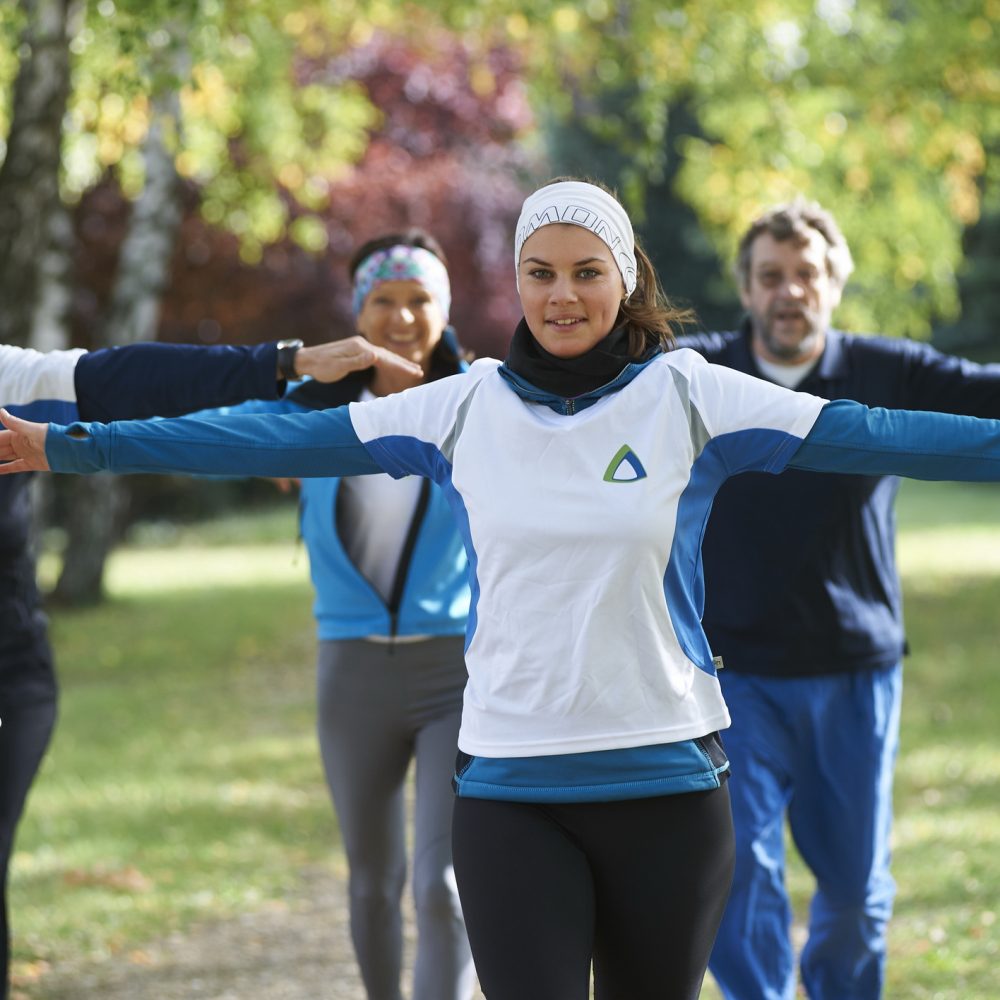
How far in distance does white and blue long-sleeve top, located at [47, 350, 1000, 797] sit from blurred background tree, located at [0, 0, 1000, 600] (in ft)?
16.0

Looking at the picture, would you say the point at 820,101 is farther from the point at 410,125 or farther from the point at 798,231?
the point at 798,231


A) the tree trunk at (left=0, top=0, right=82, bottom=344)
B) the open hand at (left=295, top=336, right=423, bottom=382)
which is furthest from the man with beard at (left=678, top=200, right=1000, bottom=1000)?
the tree trunk at (left=0, top=0, right=82, bottom=344)

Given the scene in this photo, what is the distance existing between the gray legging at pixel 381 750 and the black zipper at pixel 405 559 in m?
0.09

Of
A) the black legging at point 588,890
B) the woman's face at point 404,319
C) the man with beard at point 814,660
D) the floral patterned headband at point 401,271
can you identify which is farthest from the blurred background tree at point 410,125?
the black legging at point 588,890

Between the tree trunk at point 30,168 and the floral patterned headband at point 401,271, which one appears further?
the tree trunk at point 30,168

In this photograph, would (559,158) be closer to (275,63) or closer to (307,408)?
(275,63)

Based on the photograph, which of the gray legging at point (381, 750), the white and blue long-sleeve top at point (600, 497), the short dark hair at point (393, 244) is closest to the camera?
the white and blue long-sleeve top at point (600, 497)

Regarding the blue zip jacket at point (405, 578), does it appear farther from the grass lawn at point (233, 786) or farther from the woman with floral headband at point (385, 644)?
the grass lawn at point (233, 786)

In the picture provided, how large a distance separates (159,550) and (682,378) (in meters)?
22.4

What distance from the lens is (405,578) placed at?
183 inches

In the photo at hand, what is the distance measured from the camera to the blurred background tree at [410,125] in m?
10.7

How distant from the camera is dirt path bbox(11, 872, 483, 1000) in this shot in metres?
5.89

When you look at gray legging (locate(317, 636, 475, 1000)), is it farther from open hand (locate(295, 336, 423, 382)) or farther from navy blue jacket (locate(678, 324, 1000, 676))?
open hand (locate(295, 336, 423, 382))

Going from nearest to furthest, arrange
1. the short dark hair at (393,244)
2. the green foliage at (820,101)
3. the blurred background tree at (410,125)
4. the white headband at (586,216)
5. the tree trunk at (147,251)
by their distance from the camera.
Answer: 1. the white headband at (586,216)
2. the short dark hair at (393,244)
3. the blurred background tree at (410,125)
4. the green foliage at (820,101)
5. the tree trunk at (147,251)
